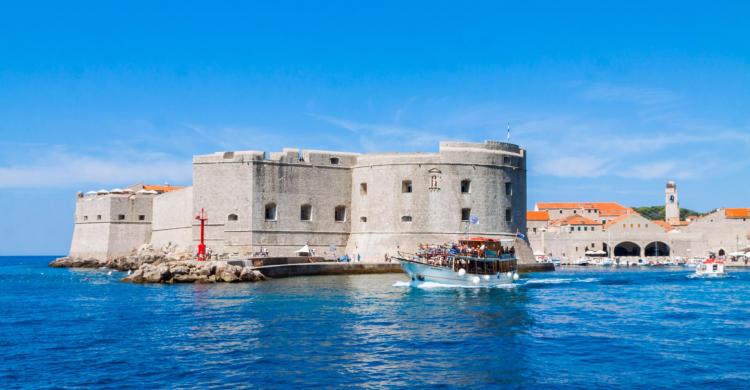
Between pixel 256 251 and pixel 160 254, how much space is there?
28.9 feet

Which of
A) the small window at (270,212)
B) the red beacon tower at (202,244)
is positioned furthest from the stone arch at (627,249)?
the red beacon tower at (202,244)

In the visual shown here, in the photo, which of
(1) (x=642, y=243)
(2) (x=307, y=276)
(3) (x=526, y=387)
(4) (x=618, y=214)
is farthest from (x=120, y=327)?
(4) (x=618, y=214)

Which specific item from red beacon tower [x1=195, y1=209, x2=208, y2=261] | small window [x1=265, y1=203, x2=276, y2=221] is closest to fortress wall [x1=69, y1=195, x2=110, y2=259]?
red beacon tower [x1=195, y1=209, x2=208, y2=261]

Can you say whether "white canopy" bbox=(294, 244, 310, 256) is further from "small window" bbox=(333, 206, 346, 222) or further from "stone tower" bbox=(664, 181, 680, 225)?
"stone tower" bbox=(664, 181, 680, 225)

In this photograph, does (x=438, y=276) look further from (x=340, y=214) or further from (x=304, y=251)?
(x=340, y=214)

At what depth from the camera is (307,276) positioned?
109 feet

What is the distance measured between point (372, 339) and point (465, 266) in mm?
13291

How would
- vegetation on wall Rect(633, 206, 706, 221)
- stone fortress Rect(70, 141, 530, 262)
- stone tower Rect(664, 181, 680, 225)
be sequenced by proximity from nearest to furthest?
stone fortress Rect(70, 141, 530, 262) → stone tower Rect(664, 181, 680, 225) → vegetation on wall Rect(633, 206, 706, 221)

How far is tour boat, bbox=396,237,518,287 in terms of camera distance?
90.9 feet

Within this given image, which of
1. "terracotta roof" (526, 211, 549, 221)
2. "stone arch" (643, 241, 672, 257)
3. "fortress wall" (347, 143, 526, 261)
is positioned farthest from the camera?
"terracotta roof" (526, 211, 549, 221)

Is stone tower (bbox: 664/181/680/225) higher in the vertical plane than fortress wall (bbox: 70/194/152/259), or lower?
higher

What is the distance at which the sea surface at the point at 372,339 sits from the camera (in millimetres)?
11820

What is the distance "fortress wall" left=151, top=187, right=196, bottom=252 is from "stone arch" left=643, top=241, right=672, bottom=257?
127 feet

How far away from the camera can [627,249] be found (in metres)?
65.5
